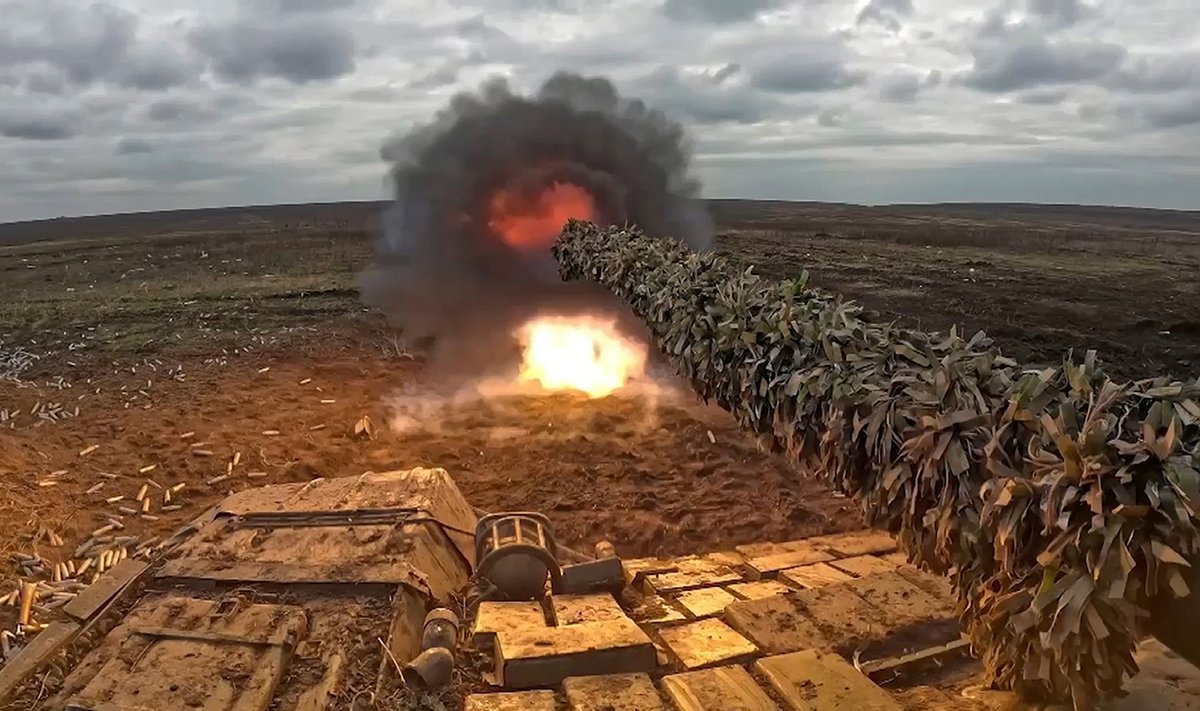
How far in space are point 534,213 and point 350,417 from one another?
26.4 feet

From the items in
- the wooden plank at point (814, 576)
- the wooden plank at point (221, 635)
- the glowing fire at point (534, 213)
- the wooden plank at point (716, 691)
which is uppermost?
the glowing fire at point (534, 213)

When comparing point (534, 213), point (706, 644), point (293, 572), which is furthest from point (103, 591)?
point (534, 213)

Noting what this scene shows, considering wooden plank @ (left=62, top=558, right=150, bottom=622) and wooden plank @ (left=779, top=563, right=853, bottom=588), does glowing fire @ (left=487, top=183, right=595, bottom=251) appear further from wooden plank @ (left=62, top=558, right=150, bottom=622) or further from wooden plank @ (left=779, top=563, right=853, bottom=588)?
wooden plank @ (left=62, top=558, right=150, bottom=622)

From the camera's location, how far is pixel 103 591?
7352 mm

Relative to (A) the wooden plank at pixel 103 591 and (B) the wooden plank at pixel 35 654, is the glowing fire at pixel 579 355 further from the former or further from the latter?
(B) the wooden plank at pixel 35 654

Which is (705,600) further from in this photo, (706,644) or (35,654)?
(35,654)

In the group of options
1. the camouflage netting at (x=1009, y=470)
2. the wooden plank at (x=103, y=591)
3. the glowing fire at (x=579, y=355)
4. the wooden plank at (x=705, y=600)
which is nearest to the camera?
the camouflage netting at (x=1009, y=470)

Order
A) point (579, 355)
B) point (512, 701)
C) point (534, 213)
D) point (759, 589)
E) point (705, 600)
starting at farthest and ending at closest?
point (534, 213) → point (579, 355) → point (759, 589) → point (705, 600) → point (512, 701)

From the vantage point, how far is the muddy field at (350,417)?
37.7 feet

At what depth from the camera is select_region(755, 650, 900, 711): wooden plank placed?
20.6 feet

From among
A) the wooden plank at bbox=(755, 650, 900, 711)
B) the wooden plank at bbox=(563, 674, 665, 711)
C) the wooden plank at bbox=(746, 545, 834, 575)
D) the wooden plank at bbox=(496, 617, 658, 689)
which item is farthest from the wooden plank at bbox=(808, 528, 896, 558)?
the wooden plank at bbox=(563, 674, 665, 711)

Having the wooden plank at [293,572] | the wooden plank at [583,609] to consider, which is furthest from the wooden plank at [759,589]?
the wooden plank at [293,572]

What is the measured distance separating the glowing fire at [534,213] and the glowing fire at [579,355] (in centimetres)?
194

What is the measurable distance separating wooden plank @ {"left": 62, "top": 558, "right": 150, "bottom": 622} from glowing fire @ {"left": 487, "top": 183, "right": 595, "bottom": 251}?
47.1ft
